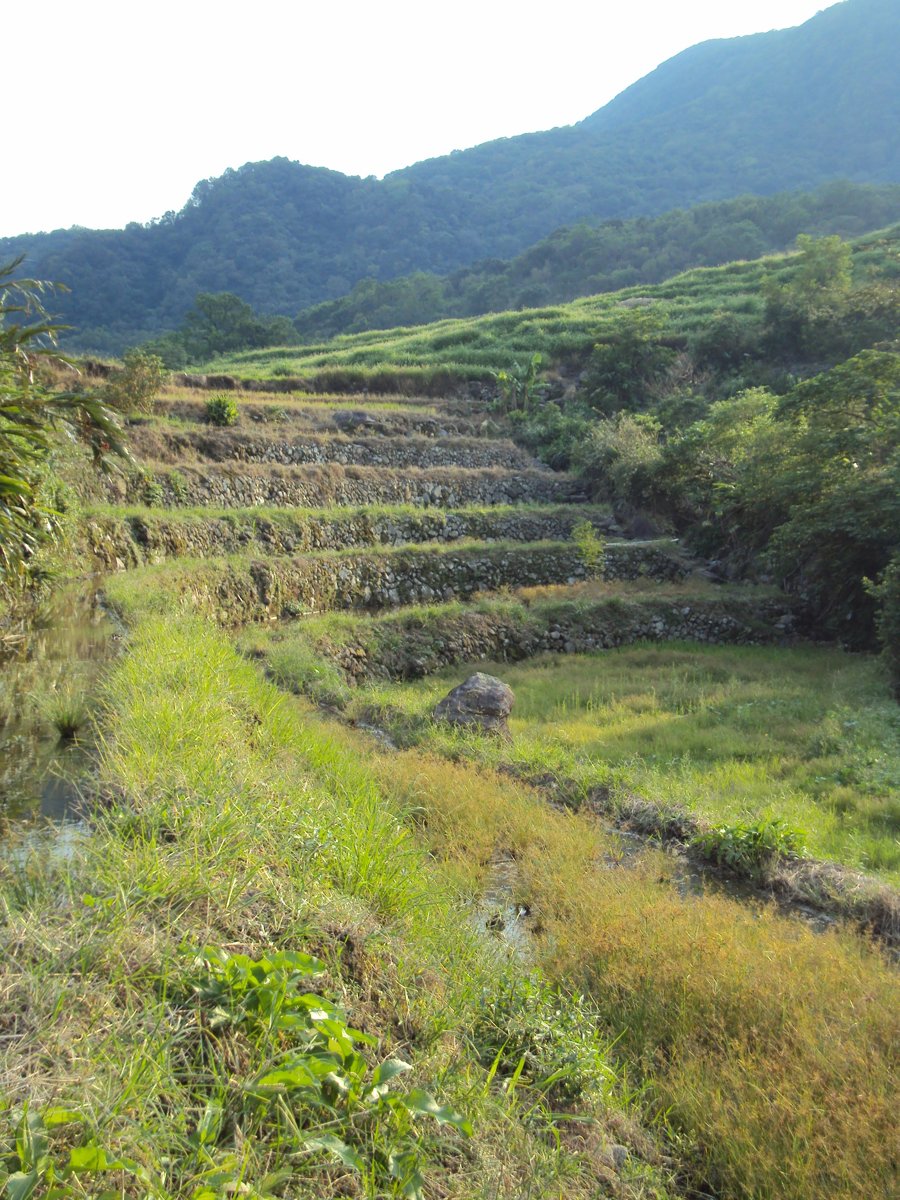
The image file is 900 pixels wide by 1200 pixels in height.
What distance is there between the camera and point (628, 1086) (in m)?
3.60

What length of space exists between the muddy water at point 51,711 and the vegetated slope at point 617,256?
54.5 metres

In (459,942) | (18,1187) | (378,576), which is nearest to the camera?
(18,1187)

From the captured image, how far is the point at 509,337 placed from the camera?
42.0m

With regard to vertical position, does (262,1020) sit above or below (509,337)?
below

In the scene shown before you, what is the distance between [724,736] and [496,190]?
405ft

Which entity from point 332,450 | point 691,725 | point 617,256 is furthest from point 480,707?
point 617,256

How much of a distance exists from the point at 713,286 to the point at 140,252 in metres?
56.9

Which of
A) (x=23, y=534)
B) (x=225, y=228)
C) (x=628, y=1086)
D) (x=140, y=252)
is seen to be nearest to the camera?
(x=628, y=1086)

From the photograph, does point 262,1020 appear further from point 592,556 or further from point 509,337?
point 509,337

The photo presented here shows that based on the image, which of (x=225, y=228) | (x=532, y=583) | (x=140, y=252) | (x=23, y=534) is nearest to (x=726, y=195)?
(x=225, y=228)

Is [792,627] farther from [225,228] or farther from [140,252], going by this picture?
[225,228]

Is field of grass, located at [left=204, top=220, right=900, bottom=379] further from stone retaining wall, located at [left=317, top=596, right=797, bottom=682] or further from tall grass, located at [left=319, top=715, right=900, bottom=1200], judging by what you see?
tall grass, located at [left=319, top=715, right=900, bottom=1200]

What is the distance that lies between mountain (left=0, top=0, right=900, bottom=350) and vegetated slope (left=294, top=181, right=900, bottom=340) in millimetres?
14426

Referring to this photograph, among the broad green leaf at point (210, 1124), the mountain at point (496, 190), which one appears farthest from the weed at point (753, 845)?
the mountain at point (496, 190)
